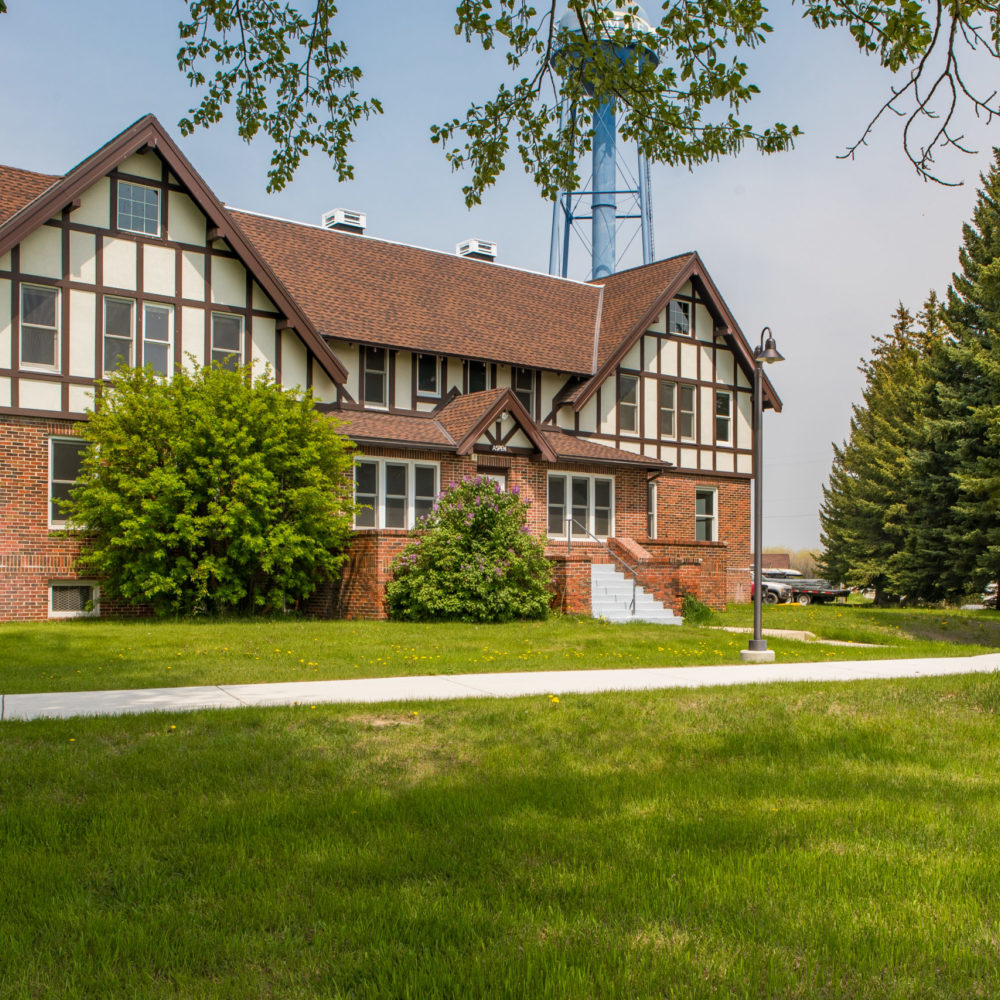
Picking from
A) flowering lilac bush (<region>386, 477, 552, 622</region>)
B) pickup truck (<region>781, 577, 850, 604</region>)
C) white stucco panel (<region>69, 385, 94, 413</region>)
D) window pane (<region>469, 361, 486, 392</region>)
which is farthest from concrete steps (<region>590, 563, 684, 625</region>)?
pickup truck (<region>781, 577, 850, 604</region>)

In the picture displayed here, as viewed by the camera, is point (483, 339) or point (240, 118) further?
point (483, 339)

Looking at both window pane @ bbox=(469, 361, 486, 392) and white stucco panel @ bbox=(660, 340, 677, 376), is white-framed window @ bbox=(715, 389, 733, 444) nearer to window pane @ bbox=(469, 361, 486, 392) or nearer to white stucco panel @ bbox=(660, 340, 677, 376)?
white stucco panel @ bbox=(660, 340, 677, 376)

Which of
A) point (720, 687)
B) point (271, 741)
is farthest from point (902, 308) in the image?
point (271, 741)

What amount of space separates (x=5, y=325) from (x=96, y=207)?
10.4ft

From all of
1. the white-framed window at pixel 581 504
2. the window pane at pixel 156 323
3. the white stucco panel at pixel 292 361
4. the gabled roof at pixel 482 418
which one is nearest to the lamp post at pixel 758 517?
the gabled roof at pixel 482 418

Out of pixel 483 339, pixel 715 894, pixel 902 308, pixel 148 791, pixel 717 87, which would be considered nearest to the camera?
pixel 715 894

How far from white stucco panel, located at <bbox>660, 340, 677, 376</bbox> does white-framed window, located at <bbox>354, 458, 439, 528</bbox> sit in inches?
394

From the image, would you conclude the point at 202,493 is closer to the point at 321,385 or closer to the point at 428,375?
the point at 321,385

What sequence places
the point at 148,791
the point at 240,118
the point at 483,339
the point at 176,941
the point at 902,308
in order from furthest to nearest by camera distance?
the point at 902,308 → the point at 483,339 → the point at 240,118 → the point at 148,791 → the point at 176,941

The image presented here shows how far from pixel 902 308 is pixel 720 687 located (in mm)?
45196

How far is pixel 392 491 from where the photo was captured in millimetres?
24484

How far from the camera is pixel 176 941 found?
3932 millimetres

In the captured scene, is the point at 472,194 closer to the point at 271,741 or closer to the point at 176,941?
the point at 271,741

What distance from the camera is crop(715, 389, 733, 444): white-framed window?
1289 inches
